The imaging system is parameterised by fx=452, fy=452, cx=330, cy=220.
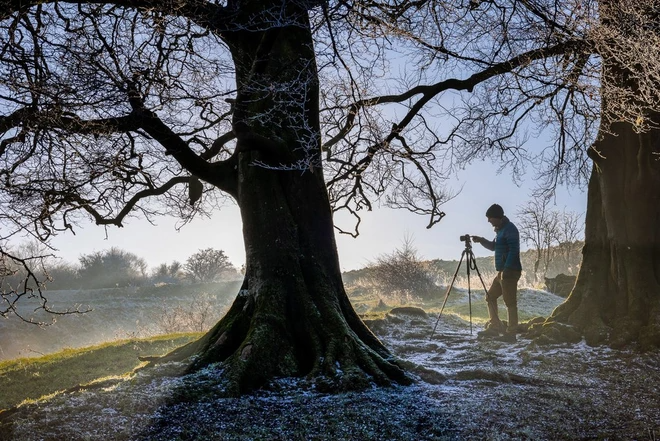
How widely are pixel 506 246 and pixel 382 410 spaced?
4.84 metres

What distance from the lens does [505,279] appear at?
7699mm

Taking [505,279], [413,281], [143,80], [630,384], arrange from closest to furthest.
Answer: [630,384] < [143,80] < [505,279] < [413,281]

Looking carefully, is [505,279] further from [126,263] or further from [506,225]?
[126,263]

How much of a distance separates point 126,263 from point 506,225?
1349 inches

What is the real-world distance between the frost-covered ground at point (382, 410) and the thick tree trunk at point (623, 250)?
52.9 inches

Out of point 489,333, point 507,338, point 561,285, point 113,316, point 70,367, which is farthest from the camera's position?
point 113,316

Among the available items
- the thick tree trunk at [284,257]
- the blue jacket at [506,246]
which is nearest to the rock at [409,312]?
the blue jacket at [506,246]

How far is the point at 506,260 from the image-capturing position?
7691mm

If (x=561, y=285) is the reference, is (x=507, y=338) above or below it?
below

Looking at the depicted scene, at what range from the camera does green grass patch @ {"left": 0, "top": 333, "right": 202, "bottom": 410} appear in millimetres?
7305

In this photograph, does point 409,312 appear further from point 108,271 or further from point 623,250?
point 108,271

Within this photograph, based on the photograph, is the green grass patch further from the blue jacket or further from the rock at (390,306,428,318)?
the blue jacket

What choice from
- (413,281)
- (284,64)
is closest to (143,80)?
(284,64)

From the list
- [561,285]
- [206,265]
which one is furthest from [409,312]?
[206,265]
